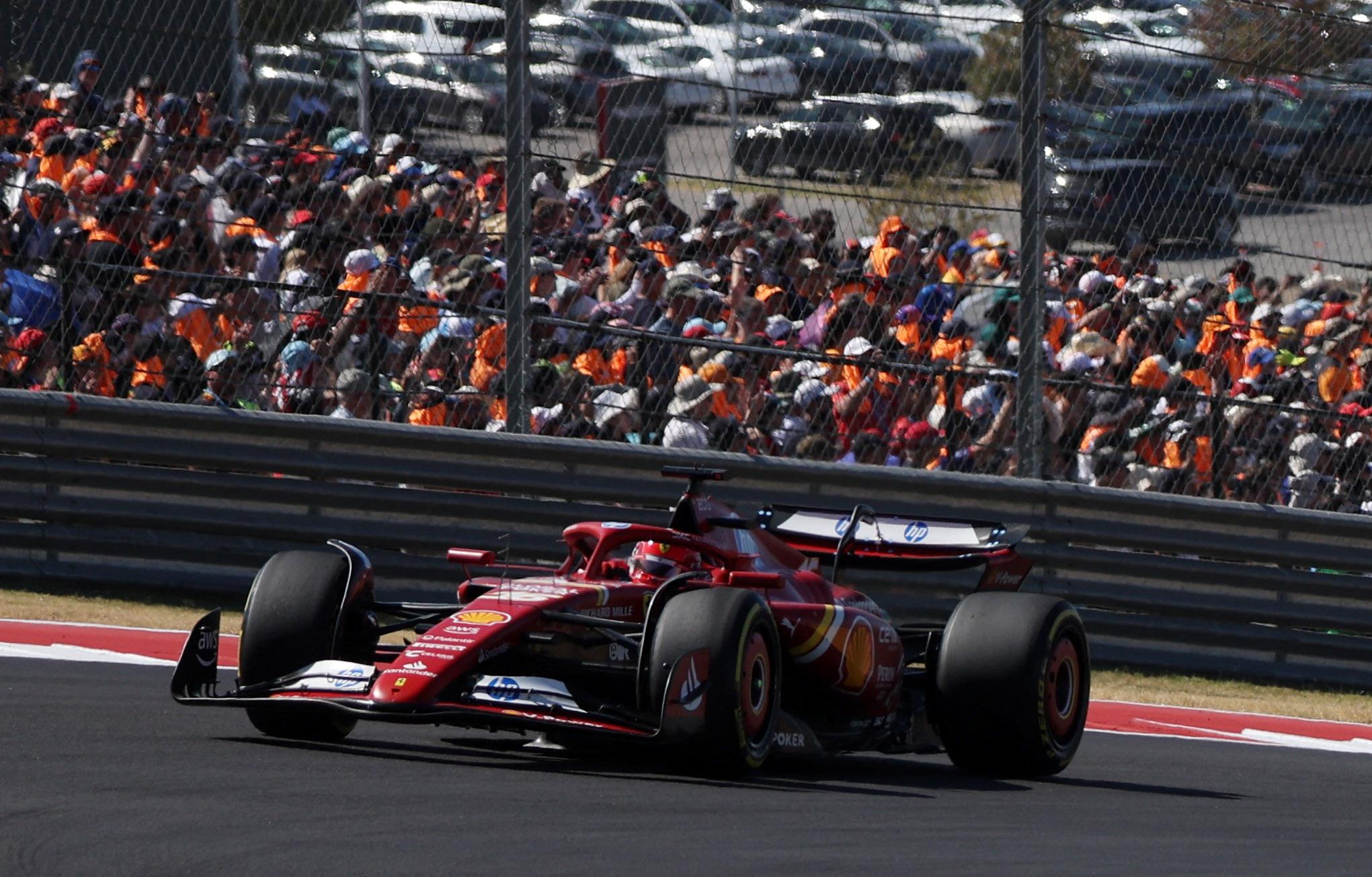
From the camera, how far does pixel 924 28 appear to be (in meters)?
9.87

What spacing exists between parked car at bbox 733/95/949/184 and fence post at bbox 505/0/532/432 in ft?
3.52

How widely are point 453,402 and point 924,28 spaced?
289 centimetres

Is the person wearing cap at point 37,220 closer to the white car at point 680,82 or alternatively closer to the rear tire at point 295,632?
the white car at point 680,82

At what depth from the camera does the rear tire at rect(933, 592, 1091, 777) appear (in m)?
6.83

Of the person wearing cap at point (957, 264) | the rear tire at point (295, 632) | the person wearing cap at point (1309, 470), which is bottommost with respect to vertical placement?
the rear tire at point (295, 632)

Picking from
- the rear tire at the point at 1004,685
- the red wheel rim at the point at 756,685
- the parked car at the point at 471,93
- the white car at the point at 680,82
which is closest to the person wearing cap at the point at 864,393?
the white car at the point at 680,82

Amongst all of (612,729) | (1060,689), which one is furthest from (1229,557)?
(612,729)

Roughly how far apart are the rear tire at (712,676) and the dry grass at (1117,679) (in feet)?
12.1

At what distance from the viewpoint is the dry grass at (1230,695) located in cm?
994

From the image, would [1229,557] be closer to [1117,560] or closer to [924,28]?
[1117,560]

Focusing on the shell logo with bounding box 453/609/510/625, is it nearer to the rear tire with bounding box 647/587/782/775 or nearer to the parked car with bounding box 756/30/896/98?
the rear tire with bounding box 647/587/782/775

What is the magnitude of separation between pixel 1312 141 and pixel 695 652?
243 inches

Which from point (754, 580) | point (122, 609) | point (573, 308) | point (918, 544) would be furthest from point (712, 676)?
point (122, 609)

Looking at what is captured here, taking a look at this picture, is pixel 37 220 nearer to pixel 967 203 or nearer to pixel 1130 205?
pixel 967 203
